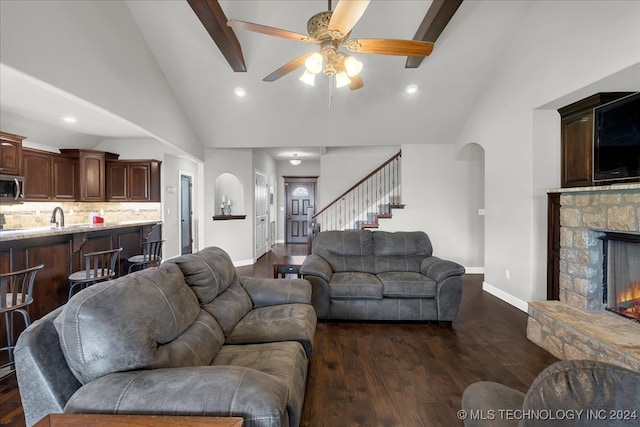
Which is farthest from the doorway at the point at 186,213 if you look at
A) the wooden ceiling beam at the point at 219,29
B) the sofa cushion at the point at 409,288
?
the sofa cushion at the point at 409,288

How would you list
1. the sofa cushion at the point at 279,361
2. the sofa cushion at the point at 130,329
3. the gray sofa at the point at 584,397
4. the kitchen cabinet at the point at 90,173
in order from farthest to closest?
the kitchen cabinet at the point at 90,173, the sofa cushion at the point at 279,361, the sofa cushion at the point at 130,329, the gray sofa at the point at 584,397

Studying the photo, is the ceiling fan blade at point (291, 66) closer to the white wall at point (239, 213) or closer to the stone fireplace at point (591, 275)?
the stone fireplace at point (591, 275)

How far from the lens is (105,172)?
19.9 ft

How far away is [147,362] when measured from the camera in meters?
1.35

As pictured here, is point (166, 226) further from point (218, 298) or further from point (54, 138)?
point (218, 298)

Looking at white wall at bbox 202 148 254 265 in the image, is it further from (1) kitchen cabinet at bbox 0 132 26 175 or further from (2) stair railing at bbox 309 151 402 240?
(1) kitchen cabinet at bbox 0 132 26 175

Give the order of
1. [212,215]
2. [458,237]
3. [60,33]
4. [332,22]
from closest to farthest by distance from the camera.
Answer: [332,22], [60,33], [458,237], [212,215]

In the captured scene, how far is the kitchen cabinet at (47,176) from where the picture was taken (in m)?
5.18

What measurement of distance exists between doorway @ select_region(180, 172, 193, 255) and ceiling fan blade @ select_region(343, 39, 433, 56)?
588 cm

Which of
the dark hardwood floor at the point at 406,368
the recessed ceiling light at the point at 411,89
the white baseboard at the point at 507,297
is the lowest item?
the dark hardwood floor at the point at 406,368

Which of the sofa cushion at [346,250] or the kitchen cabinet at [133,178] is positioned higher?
A: the kitchen cabinet at [133,178]

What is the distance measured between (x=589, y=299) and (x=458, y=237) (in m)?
3.13

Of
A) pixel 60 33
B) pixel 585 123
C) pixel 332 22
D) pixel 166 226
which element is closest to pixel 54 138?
pixel 166 226

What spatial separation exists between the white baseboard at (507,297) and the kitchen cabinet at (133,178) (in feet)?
20.5
